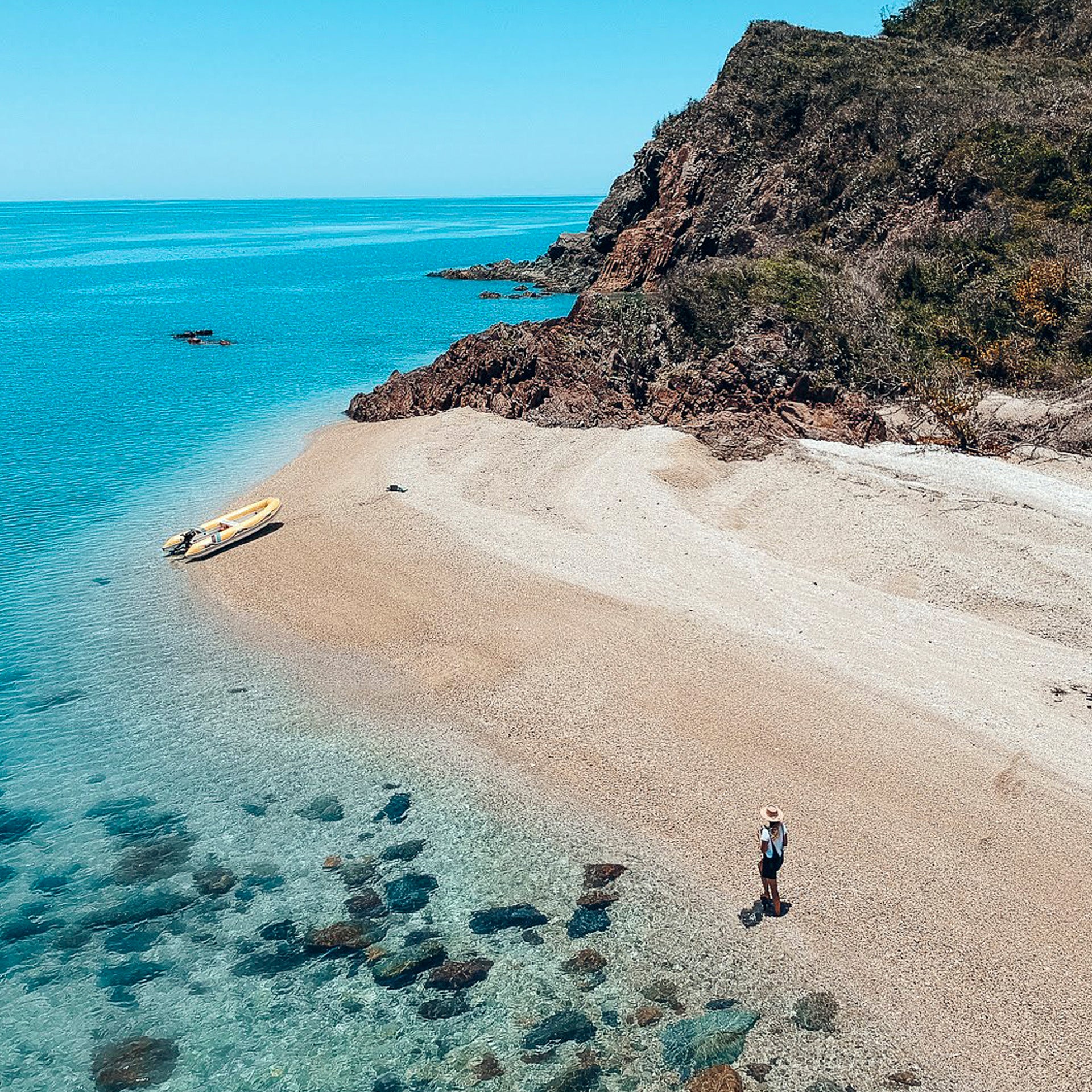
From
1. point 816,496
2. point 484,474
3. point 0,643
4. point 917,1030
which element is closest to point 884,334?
point 816,496

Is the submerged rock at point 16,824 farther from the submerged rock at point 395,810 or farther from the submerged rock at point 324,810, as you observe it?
the submerged rock at point 395,810

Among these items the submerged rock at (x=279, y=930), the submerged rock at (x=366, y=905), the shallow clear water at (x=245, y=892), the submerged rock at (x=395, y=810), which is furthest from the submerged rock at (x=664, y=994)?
the submerged rock at (x=395, y=810)

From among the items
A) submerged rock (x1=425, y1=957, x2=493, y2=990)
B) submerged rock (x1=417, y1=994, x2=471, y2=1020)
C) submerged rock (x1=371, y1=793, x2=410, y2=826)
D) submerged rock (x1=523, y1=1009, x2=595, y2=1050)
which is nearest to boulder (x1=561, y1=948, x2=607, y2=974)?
submerged rock (x1=523, y1=1009, x2=595, y2=1050)

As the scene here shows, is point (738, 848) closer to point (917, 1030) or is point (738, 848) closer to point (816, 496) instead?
point (917, 1030)

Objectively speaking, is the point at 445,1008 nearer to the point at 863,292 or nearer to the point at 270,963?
the point at 270,963

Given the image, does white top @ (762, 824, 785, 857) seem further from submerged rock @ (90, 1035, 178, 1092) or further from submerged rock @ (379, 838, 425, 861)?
submerged rock @ (90, 1035, 178, 1092)
